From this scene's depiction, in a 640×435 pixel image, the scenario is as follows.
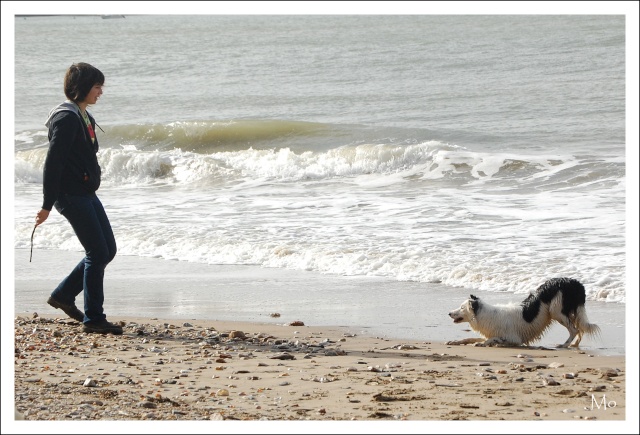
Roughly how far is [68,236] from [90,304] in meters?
4.59

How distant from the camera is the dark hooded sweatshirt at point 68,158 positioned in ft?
19.4

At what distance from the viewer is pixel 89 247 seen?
20.4ft

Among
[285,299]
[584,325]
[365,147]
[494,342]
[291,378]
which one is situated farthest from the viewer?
[365,147]

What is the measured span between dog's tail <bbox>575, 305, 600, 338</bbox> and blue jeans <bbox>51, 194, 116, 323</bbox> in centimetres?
341

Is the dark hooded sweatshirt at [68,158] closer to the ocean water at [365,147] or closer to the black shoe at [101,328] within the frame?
the black shoe at [101,328]

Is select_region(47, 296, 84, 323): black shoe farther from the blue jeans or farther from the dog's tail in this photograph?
the dog's tail

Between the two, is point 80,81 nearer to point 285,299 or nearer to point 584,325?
point 285,299

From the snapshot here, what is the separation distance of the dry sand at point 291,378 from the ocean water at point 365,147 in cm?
209

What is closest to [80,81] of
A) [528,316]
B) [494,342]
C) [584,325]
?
[494,342]

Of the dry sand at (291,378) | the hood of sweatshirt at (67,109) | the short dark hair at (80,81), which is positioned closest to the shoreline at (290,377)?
the dry sand at (291,378)

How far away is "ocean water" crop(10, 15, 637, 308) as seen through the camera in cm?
939

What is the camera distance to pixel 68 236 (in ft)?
35.3

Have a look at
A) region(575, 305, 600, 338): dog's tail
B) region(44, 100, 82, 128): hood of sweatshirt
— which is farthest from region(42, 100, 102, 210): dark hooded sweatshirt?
region(575, 305, 600, 338): dog's tail

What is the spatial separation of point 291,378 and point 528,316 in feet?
7.20
